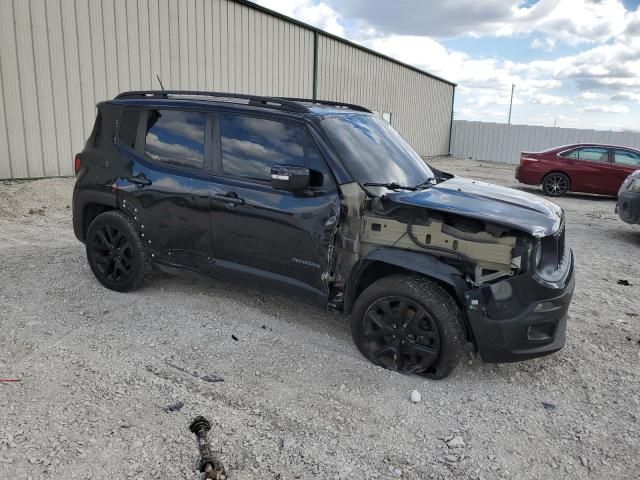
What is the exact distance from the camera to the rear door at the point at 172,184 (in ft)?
13.7

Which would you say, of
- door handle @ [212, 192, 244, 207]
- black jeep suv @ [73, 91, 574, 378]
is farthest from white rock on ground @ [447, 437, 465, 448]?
door handle @ [212, 192, 244, 207]

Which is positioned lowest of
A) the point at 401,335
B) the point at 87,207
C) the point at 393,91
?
the point at 401,335

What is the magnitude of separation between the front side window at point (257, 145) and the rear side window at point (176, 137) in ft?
0.83

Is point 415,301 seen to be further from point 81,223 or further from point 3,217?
point 3,217

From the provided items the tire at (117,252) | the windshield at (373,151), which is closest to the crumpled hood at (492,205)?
the windshield at (373,151)

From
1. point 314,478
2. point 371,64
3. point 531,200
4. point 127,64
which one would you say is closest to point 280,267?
point 314,478

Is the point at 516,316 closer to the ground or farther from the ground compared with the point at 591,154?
closer to the ground

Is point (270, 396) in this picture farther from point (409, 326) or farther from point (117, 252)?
point (117, 252)

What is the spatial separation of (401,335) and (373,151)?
1469mm

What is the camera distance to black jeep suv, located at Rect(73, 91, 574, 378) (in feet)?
10.6

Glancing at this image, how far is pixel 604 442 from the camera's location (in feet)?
9.43

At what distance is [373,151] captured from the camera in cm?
399

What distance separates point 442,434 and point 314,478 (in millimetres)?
849

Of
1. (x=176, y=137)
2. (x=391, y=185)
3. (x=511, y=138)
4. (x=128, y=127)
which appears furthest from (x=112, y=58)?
(x=511, y=138)
